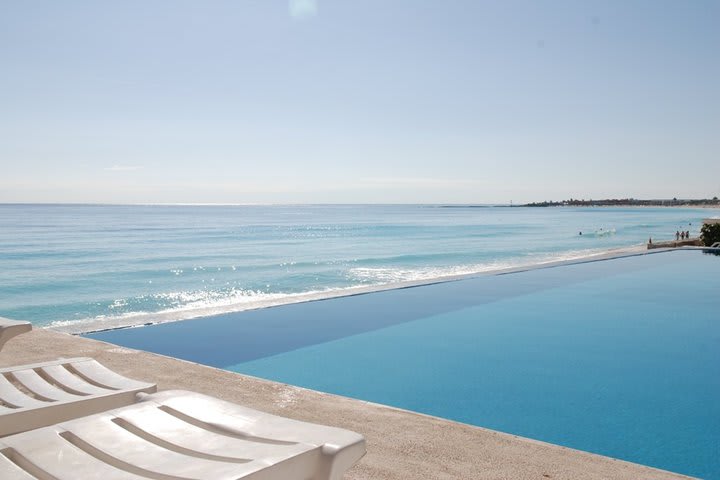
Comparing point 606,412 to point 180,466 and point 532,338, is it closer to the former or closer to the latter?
point 532,338

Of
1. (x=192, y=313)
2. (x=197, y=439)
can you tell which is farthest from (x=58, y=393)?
(x=192, y=313)

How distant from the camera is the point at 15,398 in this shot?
8.82ft

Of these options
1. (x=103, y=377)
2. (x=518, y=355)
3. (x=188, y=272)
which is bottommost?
(x=188, y=272)

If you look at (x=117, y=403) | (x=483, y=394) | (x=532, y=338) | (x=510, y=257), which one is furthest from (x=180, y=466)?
(x=510, y=257)

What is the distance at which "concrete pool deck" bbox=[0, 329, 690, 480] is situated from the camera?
308 cm

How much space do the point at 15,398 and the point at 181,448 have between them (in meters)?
1.29

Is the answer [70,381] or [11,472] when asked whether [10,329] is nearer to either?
[70,381]

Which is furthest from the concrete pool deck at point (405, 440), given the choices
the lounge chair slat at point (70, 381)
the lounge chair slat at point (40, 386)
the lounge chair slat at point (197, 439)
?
the lounge chair slat at point (40, 386)

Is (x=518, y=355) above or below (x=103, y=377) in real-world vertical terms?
below

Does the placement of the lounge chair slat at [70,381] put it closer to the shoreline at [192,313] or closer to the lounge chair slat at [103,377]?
the lounge chair slat at [103,377]

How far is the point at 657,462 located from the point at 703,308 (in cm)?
702

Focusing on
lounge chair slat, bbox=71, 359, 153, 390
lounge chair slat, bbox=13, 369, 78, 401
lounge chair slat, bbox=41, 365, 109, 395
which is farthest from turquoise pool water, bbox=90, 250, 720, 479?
lounge chair slat, bbox=13, 369, 78, 401

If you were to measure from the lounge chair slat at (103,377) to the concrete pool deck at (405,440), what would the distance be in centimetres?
119

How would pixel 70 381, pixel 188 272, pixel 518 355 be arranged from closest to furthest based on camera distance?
1. pixel 70 381
2. pixel 518 355
3. pixel 188 272
